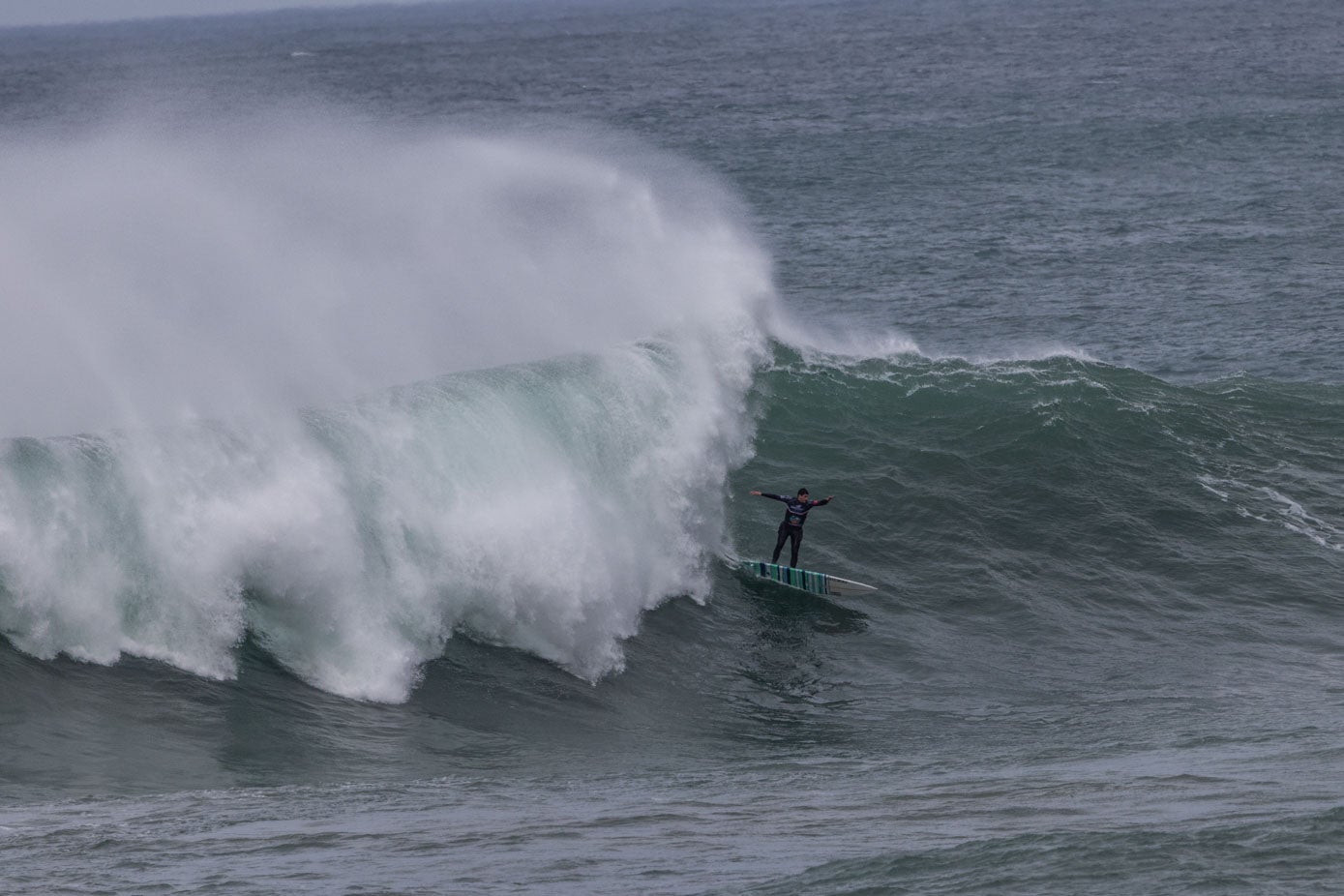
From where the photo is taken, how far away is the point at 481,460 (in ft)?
64.7

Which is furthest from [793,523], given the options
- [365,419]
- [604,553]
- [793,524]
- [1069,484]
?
[365,419]

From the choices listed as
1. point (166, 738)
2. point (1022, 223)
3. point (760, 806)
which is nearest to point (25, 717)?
point (166, 738)

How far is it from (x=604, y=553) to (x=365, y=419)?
3.29 m

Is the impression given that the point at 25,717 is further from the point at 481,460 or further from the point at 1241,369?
the point at 1241,369

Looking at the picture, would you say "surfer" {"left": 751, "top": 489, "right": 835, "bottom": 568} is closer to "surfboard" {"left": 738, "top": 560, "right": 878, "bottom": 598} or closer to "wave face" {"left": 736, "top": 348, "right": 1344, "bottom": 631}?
→ "surfboard" {"left": 738, "top": 560, "right": 878, "bottom": 598}

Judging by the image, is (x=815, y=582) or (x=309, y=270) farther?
(x=309, y=270)

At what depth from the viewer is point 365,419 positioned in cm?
1922

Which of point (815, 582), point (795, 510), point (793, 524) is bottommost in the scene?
point (815, 582)

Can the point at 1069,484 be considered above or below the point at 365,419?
below

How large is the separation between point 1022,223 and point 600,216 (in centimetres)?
2216

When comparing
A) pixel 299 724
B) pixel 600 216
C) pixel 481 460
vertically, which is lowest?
pixel 299 724

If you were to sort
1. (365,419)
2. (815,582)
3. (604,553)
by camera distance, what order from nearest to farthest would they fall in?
(365,419) < (604,553) < (815,582)

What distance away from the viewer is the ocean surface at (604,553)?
12.3 meters

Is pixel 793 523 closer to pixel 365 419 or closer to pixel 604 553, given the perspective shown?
pixel 604 553
